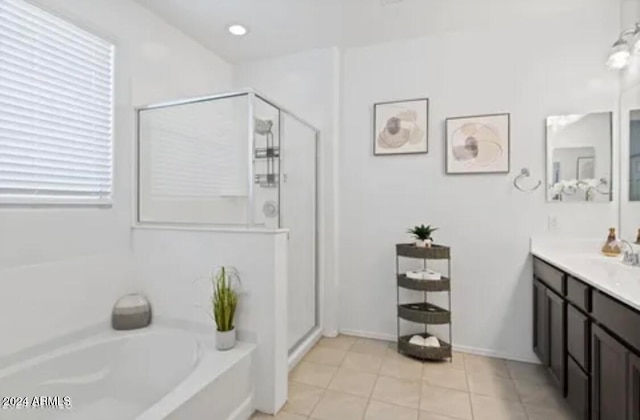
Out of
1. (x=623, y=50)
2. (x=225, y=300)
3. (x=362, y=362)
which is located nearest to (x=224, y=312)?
(x=225, y=300)

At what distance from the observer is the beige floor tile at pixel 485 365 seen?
7.77ft

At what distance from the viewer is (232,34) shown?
2746mm

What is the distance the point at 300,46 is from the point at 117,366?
2.79 m

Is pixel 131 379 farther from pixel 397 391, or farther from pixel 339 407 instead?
pixel 397 391

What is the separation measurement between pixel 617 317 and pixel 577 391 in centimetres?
63

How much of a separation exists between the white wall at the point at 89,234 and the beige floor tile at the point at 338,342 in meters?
1.58

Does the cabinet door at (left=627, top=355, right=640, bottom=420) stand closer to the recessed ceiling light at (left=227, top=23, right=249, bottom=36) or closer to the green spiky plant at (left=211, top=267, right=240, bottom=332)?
the green spiky plant at (left=211, top=267, right=240, bottom=332)

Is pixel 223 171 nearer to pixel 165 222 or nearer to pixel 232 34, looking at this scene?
pixel 165 222

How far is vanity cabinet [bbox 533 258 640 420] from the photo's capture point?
1.24 metres

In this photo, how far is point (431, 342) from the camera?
253 centimetres

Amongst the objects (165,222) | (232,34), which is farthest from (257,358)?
(232,34)

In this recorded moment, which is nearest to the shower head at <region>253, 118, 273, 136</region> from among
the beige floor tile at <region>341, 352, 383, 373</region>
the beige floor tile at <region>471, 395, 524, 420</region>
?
the beige floor tile at <region>341, 352, 383, 373</region>

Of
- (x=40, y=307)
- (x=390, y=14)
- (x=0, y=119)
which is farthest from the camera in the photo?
(x=390, y=14)

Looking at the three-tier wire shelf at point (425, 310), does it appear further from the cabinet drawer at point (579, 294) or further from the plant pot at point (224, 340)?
the plant pot at point (224, 340)
